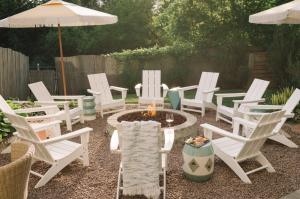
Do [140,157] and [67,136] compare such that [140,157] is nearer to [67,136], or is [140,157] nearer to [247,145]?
[67,136]

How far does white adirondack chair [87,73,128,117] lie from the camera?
7098 millimetres

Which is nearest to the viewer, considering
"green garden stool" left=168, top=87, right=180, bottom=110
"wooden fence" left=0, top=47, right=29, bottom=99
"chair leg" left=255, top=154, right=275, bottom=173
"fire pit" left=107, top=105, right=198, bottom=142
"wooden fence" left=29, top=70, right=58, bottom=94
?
"chair leg" left=255, top=154, right=275, bottom=173

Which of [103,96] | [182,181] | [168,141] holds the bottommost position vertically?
[182,181]

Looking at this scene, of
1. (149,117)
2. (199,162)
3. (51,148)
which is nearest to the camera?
(199,162)

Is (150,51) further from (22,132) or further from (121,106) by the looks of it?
(22,132)

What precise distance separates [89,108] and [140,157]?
3.67 meters

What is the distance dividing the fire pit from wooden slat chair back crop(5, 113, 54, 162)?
135 centimetres

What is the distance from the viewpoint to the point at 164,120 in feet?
18.9

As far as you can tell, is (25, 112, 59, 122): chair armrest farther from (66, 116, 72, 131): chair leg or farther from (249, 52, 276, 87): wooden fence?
(249, 52, 276, 87): wooden fence

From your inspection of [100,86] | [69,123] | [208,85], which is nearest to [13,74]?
[100,86]

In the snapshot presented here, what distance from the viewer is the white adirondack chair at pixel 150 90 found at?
24.3ft

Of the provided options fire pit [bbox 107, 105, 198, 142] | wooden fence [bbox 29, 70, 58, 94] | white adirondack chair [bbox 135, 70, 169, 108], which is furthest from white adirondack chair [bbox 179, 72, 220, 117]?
wooden fence [bbox 29, 70, 58, 94]

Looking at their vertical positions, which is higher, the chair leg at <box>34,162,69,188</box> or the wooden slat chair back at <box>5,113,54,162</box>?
the wooden slat chair back at <box>5,113,54,162</box>

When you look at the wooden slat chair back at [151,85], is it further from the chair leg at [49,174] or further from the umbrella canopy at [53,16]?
the chair leg at [49,174]
